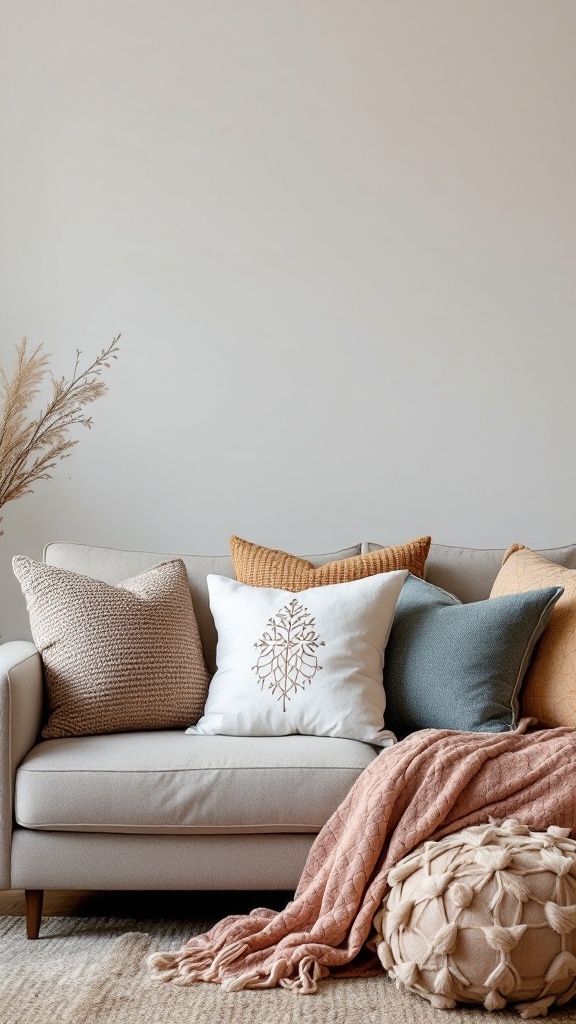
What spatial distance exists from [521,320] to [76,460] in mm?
1522

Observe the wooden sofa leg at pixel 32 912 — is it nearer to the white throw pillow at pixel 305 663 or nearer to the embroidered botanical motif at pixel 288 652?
the white throw pillow at pixel 305 663

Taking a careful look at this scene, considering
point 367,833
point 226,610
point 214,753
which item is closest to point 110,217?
point 226,610

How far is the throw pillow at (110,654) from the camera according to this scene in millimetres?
2211

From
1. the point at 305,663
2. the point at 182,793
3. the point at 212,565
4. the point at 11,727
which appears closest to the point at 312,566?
the point at 212,565

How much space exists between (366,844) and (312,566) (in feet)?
3.12

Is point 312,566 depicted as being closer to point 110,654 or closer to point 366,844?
point 110,654

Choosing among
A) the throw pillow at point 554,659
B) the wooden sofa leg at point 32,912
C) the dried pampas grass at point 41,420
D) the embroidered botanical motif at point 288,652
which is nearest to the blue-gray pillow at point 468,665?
the throw pillow at point 554,659

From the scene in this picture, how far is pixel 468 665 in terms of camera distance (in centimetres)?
221

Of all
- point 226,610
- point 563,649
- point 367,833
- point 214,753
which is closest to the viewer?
point 367,833

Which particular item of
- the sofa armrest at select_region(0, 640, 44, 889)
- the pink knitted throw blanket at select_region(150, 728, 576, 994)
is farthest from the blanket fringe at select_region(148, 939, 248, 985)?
the sofa armrest at select_region(0, 640, 44, 889)

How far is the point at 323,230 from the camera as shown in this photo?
10.1 ft

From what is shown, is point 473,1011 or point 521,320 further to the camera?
point 521,320

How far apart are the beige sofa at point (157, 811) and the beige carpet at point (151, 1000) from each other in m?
0.17

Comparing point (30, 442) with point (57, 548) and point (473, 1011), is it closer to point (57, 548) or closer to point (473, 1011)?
point (57, 548)
